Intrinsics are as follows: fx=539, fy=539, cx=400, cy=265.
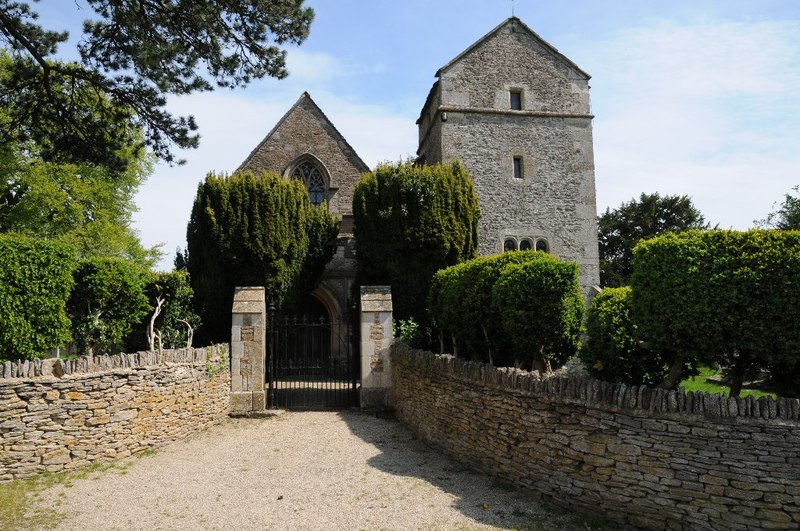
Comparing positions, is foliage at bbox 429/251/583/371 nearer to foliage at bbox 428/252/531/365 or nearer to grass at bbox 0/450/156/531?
foliage at bbox 428/252/531/365

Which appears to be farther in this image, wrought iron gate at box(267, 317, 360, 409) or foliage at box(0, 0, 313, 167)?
wrought iron gate at box(267, 317, 360, 409)

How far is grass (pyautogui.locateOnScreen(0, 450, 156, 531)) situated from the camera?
20.9ft

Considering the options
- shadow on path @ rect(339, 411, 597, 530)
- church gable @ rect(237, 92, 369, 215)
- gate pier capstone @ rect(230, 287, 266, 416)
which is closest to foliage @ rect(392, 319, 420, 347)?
shadow on path @ rect(339, 411, 597, 530)

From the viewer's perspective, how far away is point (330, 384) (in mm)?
15719

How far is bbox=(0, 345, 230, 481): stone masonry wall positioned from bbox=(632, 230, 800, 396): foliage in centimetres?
817

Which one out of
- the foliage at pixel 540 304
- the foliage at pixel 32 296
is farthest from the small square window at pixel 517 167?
the foliage at pixel 32 296

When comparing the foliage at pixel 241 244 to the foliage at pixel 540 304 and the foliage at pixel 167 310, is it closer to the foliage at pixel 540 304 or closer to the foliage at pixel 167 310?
the foliage at pixel 167 310

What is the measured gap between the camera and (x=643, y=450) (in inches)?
231

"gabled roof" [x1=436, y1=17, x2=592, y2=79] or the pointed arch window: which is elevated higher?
"gabled roof" [x1=436, y1=17, x2=592, y2=79]

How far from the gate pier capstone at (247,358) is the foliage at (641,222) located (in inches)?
1100

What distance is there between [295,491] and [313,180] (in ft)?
47.5

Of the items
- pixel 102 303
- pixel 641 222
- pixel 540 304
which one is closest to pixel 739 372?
pixel 540 304

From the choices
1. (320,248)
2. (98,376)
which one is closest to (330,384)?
(320,248)

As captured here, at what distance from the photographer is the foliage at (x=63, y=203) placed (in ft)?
70.1
